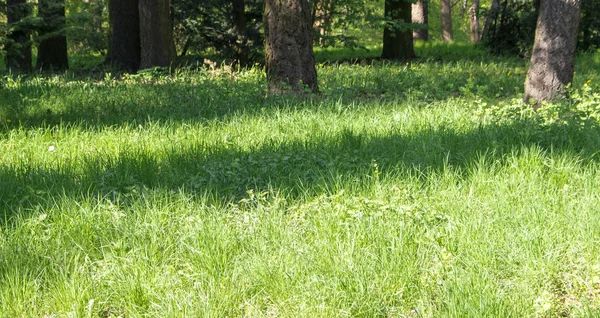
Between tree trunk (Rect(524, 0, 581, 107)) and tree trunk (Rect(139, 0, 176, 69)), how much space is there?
7.78 meters

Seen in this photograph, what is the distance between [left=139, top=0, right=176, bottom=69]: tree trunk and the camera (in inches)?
520

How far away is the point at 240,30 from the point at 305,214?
1106 centimetres

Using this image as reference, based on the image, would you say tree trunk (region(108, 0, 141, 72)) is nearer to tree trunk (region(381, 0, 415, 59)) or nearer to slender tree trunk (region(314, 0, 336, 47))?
slender tree trunk (region(314, 0, 336, 47))

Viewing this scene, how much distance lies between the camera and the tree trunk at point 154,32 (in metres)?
13.2

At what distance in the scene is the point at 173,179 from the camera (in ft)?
15.9

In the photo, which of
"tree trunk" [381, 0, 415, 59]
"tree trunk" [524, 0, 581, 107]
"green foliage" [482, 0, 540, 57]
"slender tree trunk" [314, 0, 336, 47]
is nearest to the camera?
"tree trunk" [524, 0, 581, 107]

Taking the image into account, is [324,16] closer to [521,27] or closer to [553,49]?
[521,27]

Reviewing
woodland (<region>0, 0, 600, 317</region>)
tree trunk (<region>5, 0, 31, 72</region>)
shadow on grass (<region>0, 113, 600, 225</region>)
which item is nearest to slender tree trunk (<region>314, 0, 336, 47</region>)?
woodland (<region>0, 0, 600, 317</region>)

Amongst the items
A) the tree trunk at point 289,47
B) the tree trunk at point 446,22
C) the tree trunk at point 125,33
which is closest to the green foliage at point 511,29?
the tree trunk at point 289,47

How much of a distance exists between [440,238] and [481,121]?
3239 millimetres

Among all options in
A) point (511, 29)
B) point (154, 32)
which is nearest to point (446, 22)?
point (511, 29)

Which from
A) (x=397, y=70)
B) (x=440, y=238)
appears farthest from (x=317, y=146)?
(x=397, y=70)

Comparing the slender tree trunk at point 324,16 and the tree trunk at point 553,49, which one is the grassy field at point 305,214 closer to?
the tree trunk at point 553,49

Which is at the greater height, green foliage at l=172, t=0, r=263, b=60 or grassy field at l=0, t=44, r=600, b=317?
green foliage at l=172, t=0, r=263, b=60
